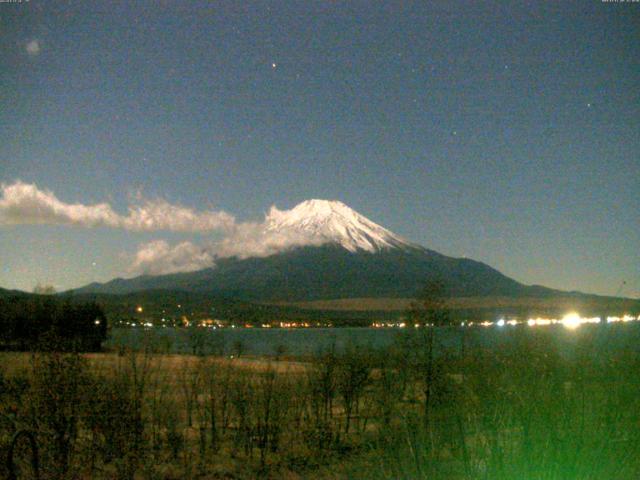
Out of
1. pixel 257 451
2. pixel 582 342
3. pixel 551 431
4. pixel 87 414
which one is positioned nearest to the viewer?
pixel 551 431

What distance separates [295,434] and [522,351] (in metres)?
6.59

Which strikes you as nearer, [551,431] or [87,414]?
[551,431]

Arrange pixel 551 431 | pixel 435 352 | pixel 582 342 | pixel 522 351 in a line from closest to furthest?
pixel 551 431
pixel 582 342
pixel 522 351
pixel 435 352

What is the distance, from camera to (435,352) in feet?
45.7

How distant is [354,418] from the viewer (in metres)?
15.8

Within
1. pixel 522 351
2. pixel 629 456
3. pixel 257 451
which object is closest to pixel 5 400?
pixel 257 451

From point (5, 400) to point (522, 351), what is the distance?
605cm

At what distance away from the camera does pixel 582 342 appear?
6.17 m

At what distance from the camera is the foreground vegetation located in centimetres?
367

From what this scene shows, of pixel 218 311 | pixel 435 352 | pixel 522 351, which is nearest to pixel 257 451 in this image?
pixel 435 352

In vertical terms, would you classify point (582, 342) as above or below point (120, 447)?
above

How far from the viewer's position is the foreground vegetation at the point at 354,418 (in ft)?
12.0

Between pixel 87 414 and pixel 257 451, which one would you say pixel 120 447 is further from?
pixel 257 451

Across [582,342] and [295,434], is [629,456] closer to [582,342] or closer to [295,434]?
[582,342]
